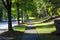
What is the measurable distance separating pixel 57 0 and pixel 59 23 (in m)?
19.6

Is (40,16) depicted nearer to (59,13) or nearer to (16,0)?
(59,13)

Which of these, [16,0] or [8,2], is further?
[16,0]

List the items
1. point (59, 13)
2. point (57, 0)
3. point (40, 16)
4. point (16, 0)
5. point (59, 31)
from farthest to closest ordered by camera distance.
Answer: point (40, 16) < point (59, 13) < point (57, 0) < point (16, 0) < point (59, 31)

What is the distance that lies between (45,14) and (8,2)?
56449mm

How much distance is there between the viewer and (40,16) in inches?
3155

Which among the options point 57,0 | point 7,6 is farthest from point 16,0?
point 7,6

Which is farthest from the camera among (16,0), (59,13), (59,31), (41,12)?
(41,12)

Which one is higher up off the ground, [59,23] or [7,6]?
[7,6]

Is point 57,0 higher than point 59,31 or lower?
higher

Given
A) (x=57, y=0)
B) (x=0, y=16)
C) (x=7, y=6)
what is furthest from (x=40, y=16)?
(x=7, y=6)

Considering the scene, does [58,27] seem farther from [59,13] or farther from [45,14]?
[45,14]

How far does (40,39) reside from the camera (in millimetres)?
14859

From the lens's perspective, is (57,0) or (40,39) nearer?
(40,39)

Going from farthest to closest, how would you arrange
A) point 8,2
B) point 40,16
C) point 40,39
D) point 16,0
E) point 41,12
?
1. point 40,16
2. point 41,12
3. point 16,0
4. point 8,2
5. point 40,39
